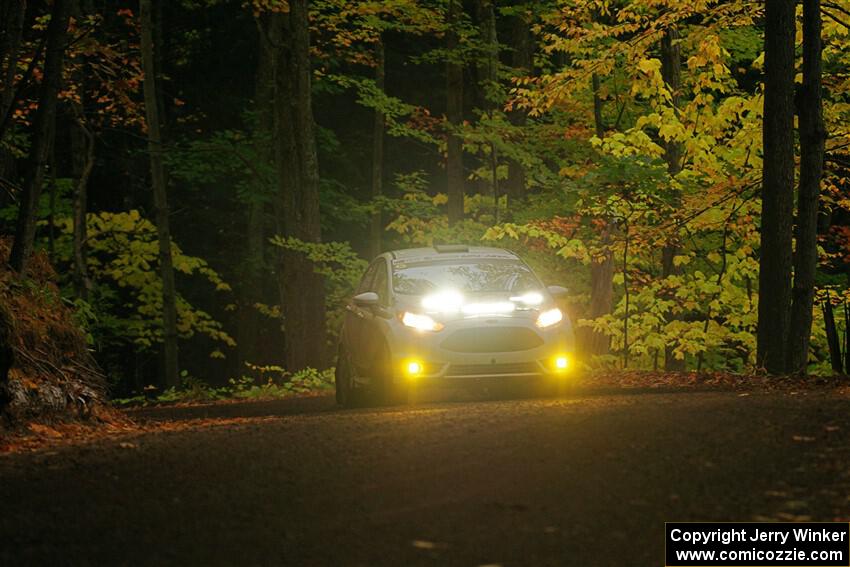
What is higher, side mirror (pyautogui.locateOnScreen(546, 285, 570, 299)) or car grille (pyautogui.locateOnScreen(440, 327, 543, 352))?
side mirror (pyautogui.locateOnScreen(546, 285, 570, 299))

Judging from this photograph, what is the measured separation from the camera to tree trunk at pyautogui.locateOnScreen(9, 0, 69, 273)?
14.2 m

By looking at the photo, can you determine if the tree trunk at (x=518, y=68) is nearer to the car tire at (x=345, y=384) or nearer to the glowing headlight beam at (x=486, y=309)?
the car tire at (x=345, y=384)

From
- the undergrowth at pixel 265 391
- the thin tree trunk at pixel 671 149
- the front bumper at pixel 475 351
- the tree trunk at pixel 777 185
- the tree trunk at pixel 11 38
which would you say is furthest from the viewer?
the thin tree trunk at pixel 671 149

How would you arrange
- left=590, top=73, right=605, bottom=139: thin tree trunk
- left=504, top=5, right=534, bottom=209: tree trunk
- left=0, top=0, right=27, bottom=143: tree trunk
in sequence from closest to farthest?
left=0, top=0, right=27, bottom=143: tree trunk → left=590, top=73, right=605, bottom=139: thin tree trunk → left=504, top=5, right=534, bottom=209: tree trunk

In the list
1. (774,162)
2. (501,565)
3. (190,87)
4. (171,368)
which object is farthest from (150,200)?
(501,565)

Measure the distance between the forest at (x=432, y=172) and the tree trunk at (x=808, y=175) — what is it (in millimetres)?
29

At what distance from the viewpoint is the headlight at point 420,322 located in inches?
506

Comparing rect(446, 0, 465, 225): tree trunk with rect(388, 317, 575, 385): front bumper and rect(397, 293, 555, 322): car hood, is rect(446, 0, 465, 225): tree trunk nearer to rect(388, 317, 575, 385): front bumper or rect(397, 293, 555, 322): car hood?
rect(397, 293, 555, 322): car hood

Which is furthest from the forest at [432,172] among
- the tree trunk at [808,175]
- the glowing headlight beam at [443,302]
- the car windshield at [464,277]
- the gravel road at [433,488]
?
the glowing headlight beam at [443,302]

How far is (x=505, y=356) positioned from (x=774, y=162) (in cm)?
497

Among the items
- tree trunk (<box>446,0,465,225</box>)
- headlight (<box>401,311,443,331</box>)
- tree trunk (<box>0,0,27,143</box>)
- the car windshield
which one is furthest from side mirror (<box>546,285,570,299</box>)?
tree trunk (<box>446,0,465,225</box>)

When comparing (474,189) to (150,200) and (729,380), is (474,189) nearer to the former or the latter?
(150,200)

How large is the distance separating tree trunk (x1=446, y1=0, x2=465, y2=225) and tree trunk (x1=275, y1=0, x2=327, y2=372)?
361 centimetres

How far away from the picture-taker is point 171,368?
28.0m
